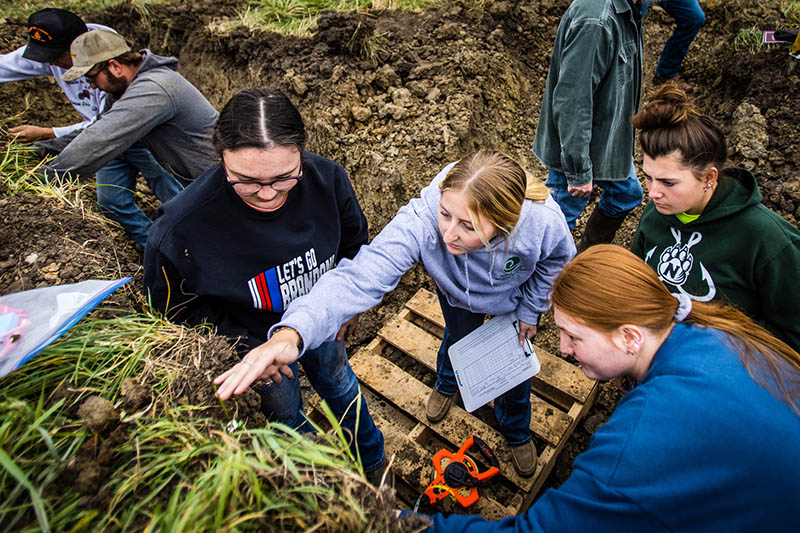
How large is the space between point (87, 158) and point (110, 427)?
2.02m

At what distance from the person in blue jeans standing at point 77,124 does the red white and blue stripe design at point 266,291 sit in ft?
6.08

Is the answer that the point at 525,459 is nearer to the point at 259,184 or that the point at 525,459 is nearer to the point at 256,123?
the point at 259,184

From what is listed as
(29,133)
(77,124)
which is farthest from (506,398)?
(29,133)

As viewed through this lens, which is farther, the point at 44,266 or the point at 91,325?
the point at 44,266

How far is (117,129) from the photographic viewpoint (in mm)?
2352

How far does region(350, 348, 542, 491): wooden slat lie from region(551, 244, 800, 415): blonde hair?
4.81 feet

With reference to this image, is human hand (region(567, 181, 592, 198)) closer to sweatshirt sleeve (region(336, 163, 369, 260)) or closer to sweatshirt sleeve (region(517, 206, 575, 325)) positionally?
sweatshirt sleeve (region(517, 206, 575, 325))

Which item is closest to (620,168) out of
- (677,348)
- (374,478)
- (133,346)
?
(677,348)

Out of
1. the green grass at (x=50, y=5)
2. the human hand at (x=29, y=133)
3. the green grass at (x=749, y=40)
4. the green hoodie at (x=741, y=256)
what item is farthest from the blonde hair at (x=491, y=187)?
the green grass at (x=50, y=5)

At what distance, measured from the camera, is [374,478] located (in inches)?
94.0

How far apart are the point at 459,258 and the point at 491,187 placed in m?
0.41

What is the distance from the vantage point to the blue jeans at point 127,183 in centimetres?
307

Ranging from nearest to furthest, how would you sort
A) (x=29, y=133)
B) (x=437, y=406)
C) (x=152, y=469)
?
(x=152, y=469) → (x=437, y=406) → (x=29, y=133)

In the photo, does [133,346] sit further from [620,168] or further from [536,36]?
[536,36]
